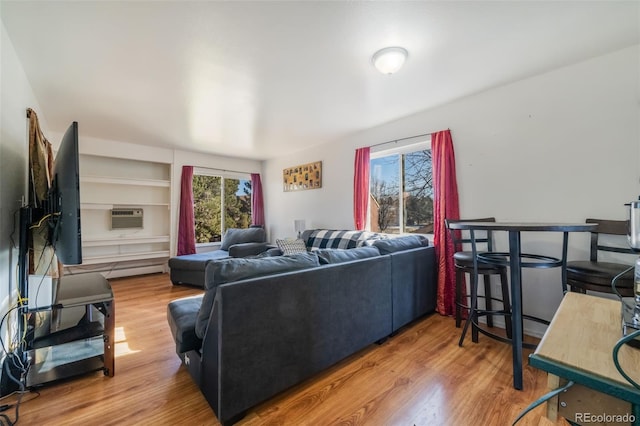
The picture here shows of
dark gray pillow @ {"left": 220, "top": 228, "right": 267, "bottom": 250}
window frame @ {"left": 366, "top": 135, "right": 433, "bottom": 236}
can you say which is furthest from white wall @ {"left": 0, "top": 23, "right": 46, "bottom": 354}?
window frame @ {"left": 366, "top": 135, "right": 433, "bottom": 236}

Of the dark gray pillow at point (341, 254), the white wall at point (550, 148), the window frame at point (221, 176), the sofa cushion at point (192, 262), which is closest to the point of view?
the dark gray pillow at point (341, 254)

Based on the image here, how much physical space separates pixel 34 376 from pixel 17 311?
1.47 feet

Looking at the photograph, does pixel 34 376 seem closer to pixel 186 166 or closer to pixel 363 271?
pixel 363 271

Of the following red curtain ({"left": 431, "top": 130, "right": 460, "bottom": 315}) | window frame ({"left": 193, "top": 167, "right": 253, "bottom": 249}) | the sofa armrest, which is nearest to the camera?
red curtain ({"left": 431, "top": 130, "right": 460, "bottom": 315})

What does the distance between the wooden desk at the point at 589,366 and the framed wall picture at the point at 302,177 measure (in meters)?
3.90

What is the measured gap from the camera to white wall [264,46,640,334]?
1925 mm

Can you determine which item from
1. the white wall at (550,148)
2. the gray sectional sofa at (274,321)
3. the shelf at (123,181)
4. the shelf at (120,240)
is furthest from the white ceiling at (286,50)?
the shelf at (120,240)

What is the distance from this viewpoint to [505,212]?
2.46 meters

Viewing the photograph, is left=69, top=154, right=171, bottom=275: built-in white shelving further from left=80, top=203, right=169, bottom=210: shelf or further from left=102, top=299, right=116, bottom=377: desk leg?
left=102, top=299, right=116, bottom=377: desk leg

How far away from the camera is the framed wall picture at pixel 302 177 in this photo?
4430 millimetres

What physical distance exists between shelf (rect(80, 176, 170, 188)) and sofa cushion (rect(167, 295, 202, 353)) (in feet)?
11.2

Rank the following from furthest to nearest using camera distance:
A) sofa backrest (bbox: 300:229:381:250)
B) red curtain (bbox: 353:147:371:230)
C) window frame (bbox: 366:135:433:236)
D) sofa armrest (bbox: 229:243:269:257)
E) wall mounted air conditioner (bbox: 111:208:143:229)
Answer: wall mounted air conditioner (bbox: 111:208:143:229) → sofa armrest (bbox: 229:243:269:257) → red curtain (bbox: 353:147:371:230) → sofa backrest (bbox: 300:229:381:250) → window frame (bbox: 366:135:433:236)

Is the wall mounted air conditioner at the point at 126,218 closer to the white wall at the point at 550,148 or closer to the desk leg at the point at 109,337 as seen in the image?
the desk leg at the point at 109,337

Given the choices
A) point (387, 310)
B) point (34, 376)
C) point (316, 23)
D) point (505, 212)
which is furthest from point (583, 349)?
point (34, 376)
